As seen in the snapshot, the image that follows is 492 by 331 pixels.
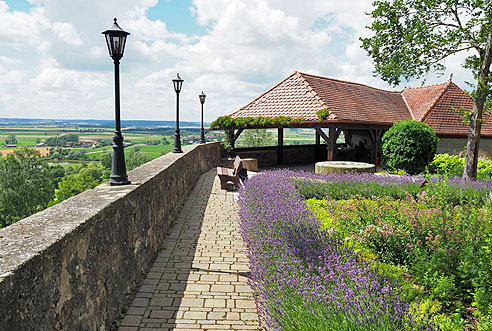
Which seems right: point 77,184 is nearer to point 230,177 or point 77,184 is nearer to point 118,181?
point 230,177

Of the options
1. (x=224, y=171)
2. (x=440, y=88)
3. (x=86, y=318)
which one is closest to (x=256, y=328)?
(x=86, y=318)

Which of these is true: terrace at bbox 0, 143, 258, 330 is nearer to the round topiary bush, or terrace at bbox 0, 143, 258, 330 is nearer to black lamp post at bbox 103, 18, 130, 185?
black lamp post at bbox 103, 18, 130, 185

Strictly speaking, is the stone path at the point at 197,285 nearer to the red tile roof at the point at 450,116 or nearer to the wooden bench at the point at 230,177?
the wooden bench at the point at 230,177

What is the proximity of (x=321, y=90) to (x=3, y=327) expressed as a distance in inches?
643

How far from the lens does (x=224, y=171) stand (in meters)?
11.5

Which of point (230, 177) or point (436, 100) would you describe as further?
point (436, 100)

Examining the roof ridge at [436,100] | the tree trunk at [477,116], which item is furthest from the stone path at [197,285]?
the roof ridge at [436,100]

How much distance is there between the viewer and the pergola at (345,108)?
14484 millimetres

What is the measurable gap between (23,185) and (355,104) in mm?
41758

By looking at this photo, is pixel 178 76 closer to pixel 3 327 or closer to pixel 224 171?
pixel 224 171

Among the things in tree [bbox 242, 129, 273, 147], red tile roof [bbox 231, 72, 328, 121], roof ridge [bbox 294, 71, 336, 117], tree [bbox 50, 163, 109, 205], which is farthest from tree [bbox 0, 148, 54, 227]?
roof ridge [bbox 294, 71, 336, 117]

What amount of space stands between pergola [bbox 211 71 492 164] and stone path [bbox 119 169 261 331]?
28.0 ft

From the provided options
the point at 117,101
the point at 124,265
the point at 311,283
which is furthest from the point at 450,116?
the point at 124,265

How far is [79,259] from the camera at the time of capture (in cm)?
283
